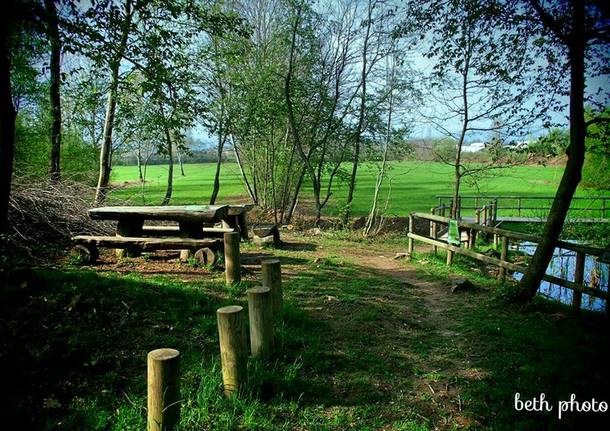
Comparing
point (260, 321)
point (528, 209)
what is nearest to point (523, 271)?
point (260, 321)

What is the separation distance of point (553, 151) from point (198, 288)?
6471 millimetres

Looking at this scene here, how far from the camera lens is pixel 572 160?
6.02 meters

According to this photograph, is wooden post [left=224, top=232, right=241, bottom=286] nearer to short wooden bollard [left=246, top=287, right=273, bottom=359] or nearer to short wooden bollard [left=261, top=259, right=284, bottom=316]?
short wooden bollard [left=261, top=259, right=284, bottom=316]

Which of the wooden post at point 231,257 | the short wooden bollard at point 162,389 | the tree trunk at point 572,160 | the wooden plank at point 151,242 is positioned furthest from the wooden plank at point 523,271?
the short wooden bollard at point 162,389

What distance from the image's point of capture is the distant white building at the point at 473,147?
1126 centimetres

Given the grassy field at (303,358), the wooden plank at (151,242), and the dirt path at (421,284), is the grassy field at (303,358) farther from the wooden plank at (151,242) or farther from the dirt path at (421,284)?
the wooden plank at (151,242)

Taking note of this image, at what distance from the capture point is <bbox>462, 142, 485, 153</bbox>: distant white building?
11.3 meters

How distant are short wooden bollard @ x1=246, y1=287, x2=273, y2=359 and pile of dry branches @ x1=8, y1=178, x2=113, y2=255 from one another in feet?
17.1

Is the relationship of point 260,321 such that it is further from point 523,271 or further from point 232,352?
point 523,271

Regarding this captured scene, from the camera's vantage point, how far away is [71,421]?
2891 mm

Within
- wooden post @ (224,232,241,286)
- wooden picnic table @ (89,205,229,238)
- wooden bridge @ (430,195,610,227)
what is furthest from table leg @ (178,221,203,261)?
wooden bridge @ (430,195,610,227)

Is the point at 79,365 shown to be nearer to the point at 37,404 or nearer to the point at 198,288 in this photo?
the point at 37,404

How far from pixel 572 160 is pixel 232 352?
5624 mm

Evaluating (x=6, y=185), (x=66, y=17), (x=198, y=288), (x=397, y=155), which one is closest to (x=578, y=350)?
(x=198, y=288)
